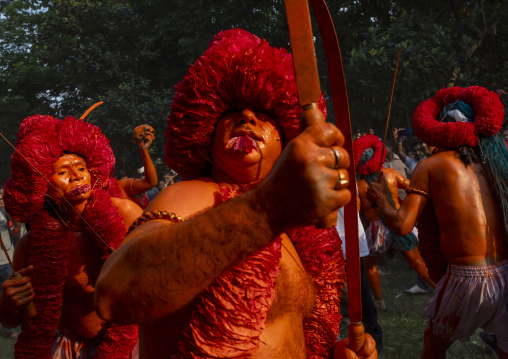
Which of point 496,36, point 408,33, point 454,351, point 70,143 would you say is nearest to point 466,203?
point 454,351

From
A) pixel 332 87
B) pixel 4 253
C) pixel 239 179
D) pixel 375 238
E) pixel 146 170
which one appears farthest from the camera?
pixel 4 253

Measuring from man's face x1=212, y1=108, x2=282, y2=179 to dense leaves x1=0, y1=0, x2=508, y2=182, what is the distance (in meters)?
9.63

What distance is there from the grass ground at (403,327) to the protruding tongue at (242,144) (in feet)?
12.2

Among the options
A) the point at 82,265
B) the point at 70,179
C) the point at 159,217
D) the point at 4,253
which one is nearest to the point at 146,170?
the point at 70,179

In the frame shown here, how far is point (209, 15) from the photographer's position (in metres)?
14.7

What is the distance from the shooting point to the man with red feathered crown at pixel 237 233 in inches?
41.6

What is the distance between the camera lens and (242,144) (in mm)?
1547

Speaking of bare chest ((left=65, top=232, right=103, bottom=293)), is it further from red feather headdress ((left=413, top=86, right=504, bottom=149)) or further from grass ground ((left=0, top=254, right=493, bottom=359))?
grass ground ((left=0, top=254, right=493, bottom=359))

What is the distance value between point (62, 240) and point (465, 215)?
2.88 meters

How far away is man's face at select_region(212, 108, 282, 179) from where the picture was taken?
156 cm

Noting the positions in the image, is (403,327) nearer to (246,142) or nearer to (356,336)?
(356,336)

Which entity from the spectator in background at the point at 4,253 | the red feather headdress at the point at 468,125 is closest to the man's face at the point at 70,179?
the red feather headdress at the point at 468,125

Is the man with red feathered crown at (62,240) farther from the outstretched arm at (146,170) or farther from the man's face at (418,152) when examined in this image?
the man's face at (418,152)

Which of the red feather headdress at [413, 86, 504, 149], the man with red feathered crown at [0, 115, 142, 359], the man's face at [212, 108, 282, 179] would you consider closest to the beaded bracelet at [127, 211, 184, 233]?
the man's face at [212, 108, 282, 179]
